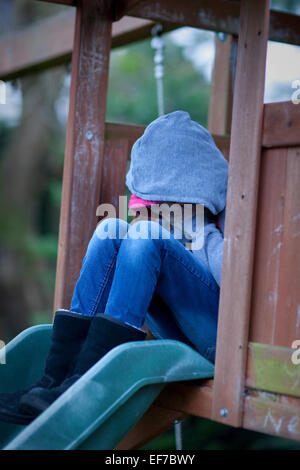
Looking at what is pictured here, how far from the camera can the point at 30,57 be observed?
146 inches

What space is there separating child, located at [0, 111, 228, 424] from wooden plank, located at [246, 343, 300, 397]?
9.0 inches

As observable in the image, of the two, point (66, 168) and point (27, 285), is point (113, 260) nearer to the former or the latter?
point (66, 168)

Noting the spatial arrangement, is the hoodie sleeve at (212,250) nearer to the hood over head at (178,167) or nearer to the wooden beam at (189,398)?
the hood over head at (178,167)

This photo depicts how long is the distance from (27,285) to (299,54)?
5.03 metres

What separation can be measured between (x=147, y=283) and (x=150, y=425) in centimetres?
52

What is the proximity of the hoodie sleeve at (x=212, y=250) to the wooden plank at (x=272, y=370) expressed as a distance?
285 mm

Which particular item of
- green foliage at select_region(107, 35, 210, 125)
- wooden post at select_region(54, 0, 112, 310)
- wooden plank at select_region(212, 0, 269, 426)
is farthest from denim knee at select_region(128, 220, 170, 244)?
green foliage at select_region(107, 35, 210, 125)

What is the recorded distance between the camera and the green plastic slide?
1468mm

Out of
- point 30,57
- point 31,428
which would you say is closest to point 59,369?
point 31,428

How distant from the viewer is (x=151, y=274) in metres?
1.69

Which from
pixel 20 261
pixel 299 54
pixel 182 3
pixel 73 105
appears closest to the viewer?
pixel 73 105

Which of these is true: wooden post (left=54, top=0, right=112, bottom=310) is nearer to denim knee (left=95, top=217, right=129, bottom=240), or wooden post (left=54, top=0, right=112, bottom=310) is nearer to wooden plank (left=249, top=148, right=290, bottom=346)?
denim knee (left=95, top=217, right=129, bottom=240)

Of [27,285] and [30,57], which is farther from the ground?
[30,57]

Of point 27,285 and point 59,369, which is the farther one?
point 27,285
